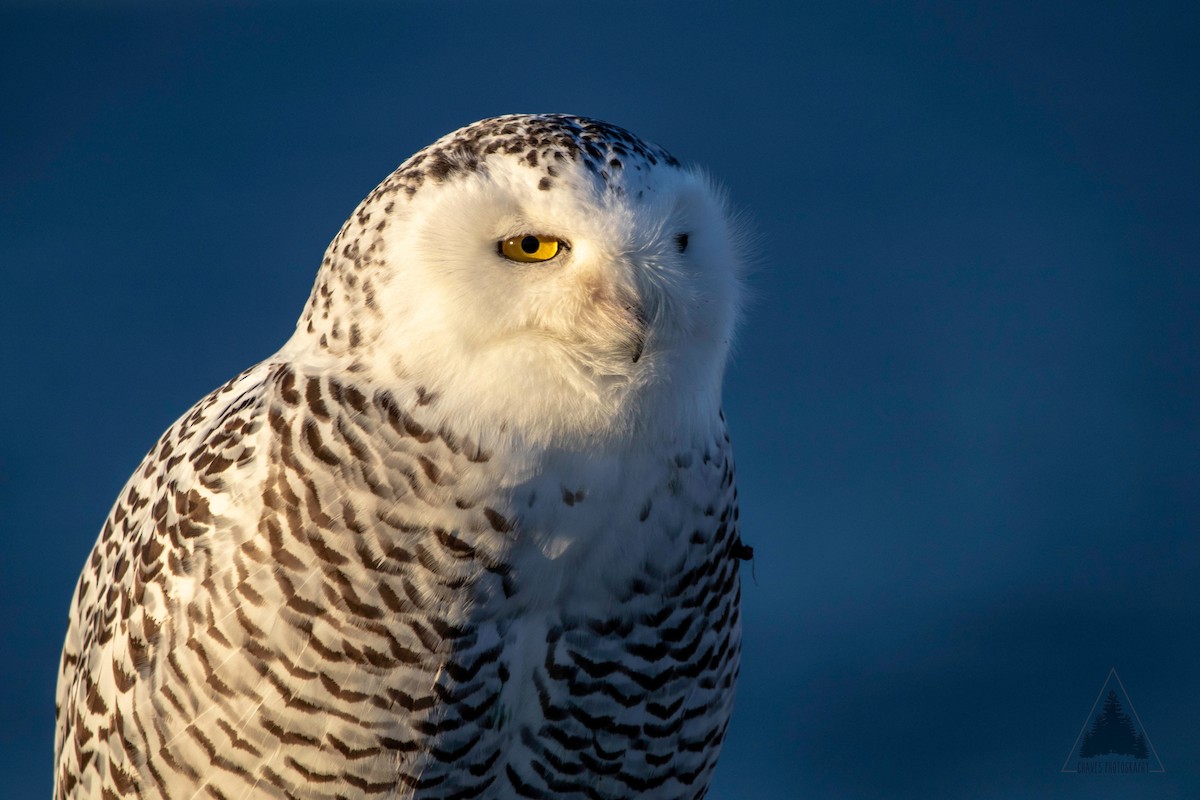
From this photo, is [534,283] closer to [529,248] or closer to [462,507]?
[529,248]

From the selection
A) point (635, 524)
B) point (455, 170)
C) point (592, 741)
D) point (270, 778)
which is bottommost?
point (270, 778)

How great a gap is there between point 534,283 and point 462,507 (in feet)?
0.64

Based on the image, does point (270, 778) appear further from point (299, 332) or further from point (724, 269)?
point (724, 269)

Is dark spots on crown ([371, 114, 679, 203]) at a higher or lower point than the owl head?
higher

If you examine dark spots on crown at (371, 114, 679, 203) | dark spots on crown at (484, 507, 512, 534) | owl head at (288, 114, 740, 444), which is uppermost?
dark spots on crown at (371, 114, 679, 203)

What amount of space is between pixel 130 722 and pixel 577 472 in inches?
18.6

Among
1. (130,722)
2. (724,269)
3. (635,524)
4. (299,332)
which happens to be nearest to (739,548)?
(635,524)

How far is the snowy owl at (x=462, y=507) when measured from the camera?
0.99 m

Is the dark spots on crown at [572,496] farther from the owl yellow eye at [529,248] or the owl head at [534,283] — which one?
the owl yellow eye at [529,248]

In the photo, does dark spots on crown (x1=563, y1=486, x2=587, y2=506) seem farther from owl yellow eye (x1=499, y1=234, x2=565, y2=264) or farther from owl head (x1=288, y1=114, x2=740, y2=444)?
owl yellow eye (x1=499, y1=234, x2=565, y2=264)

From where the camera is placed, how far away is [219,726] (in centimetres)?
107

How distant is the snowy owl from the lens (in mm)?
993

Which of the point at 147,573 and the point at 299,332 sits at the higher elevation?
the point at 299,332

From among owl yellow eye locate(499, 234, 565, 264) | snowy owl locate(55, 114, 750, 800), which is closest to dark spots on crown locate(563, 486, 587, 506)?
snowy owl locate(55, 114, 750, 800)
